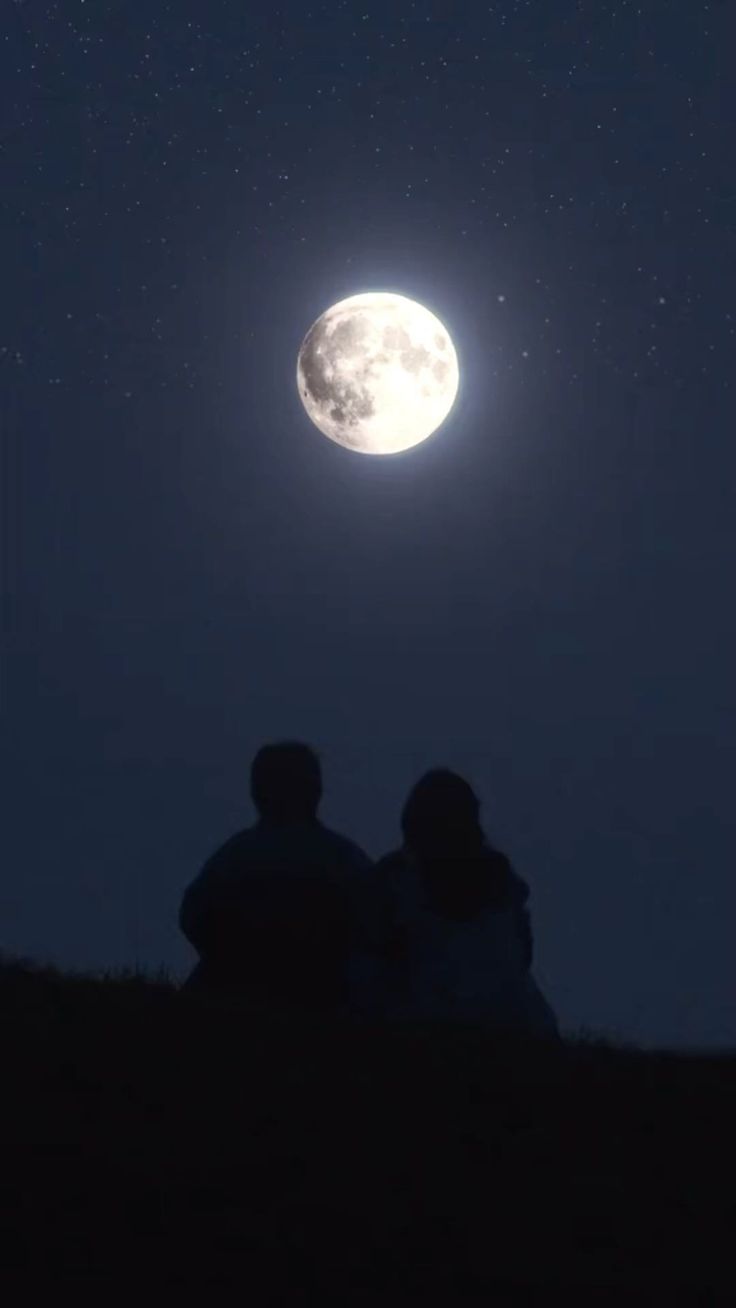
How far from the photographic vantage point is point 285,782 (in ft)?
23.0

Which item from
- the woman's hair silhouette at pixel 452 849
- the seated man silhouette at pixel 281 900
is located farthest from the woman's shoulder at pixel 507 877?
the seated man silhouette at pixel 281 900

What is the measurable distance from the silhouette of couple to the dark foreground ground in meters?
0.39

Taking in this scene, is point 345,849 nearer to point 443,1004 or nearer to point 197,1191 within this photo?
point 443,1004

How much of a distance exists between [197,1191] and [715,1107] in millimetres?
2009

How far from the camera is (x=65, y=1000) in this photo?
21.4 ft

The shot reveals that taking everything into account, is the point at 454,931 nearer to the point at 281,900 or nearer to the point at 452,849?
the point at 452,849

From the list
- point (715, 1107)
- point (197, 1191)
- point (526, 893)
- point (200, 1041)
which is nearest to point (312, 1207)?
point (197, 1191)

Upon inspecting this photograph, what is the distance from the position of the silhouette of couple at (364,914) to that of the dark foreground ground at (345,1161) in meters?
0.39

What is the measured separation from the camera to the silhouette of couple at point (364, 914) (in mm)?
6688

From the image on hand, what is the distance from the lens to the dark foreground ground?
434 cm

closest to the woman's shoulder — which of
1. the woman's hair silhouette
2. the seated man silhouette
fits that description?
the woman's hair silhouette

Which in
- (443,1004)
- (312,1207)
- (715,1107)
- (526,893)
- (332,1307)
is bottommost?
(332,1307)

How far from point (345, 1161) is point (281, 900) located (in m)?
2.00

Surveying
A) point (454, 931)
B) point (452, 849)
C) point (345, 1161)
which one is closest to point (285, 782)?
point (452, 849)
